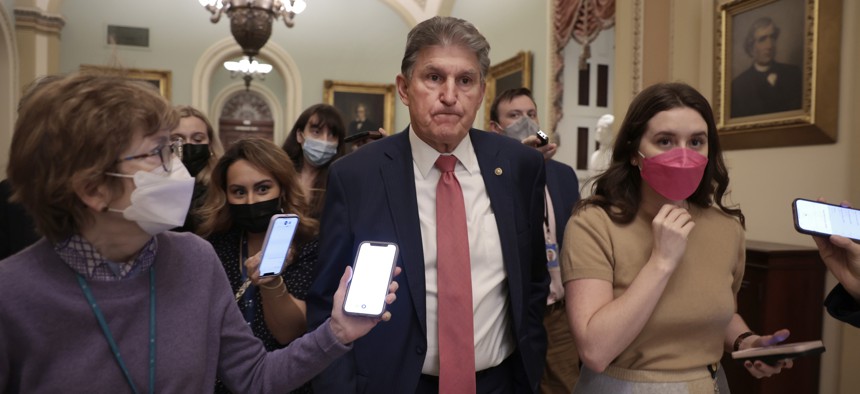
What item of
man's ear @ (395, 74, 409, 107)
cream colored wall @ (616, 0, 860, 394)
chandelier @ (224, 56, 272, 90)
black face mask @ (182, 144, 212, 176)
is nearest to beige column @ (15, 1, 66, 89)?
chandelier @ (224, 56, 272, 90)

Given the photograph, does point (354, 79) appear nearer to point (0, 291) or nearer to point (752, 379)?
point (752, 379)

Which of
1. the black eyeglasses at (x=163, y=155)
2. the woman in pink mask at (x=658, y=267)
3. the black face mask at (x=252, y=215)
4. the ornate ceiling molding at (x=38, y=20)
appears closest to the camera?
the black eyeglasses at (x=163, y=155)

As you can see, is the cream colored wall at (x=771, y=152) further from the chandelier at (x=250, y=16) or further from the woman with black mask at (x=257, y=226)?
the chandelier at (x=250, y=16)

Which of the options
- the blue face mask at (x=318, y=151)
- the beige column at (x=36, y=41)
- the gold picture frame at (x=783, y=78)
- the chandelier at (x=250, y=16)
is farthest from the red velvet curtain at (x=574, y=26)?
the beige column at (x=36, y=41)

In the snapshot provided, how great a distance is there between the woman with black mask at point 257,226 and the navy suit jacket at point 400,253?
47 cm

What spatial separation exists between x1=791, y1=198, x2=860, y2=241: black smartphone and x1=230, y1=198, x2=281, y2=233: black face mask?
6.57ft

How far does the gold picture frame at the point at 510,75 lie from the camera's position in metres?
9.27

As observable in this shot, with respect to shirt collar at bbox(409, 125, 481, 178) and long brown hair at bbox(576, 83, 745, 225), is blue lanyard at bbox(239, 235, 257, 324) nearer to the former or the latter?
shirt collar at bbox(409, 125, 481, 178)

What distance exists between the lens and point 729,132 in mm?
5105

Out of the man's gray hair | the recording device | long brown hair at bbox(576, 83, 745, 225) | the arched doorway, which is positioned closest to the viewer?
the recording device

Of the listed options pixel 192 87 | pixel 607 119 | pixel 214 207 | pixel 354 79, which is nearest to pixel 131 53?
pixel 192 87

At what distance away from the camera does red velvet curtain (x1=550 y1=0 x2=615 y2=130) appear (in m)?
7.15

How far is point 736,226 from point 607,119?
5299 mm

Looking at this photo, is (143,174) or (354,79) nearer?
(143,174)
